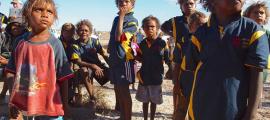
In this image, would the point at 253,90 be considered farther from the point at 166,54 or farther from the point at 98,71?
the point at 98,71

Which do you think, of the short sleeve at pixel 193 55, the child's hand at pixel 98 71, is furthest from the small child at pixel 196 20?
the child's hand at pixel 98 71

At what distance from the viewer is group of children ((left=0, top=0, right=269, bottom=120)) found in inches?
89.0

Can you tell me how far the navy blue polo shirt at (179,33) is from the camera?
4.25 m

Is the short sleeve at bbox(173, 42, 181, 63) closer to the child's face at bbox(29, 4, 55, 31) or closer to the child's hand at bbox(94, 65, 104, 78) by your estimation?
the child's face at bbox(29, 4, 55, 31)

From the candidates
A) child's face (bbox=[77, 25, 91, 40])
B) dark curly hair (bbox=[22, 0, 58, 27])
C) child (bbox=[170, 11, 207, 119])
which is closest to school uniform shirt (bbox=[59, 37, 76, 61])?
child's face (bbox=[77, 25, 91, 40])

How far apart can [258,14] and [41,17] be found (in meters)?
2.80

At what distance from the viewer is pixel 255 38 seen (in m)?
2.22

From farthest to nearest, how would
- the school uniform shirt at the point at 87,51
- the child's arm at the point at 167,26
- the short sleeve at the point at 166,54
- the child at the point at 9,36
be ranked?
the school uniform shirt at the point at 87,51
the child at the point at 9,36
the short sleeve at the point at 166,54
the child's arm at the point at 167,26

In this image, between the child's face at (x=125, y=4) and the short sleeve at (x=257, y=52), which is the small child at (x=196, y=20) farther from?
the short sleeve at (x=257, y=52)

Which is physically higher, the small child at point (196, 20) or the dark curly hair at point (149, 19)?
the dark curly hair at point (149, 19)

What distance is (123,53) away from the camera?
15.9ft

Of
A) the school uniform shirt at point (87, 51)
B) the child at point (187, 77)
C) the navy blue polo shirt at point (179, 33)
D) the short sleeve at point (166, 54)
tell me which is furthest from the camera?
the school uniform shirt at point (87, 51)

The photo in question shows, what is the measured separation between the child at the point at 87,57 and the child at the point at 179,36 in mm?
1792

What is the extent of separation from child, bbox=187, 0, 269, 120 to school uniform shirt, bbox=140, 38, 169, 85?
8.73 feet
